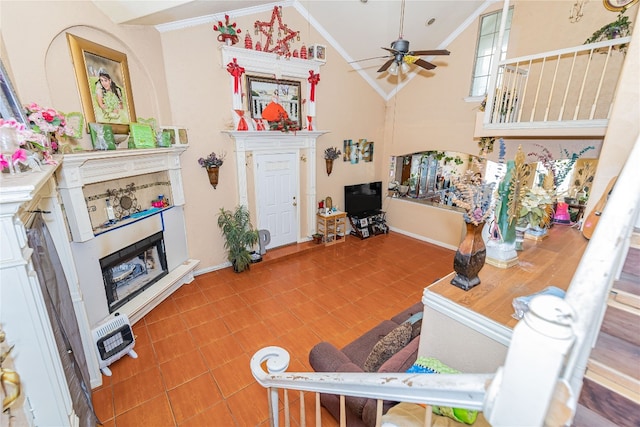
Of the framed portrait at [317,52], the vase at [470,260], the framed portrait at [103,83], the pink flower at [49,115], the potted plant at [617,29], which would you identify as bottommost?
the vase at [470,260]

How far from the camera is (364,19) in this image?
15.2 ft

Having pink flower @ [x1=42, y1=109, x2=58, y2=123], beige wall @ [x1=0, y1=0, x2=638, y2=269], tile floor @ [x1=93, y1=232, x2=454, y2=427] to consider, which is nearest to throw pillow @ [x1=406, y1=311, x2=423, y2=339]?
tile floor @ [x1=93, y1=232, x2=454, y2=427]

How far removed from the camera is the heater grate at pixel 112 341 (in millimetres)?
2658

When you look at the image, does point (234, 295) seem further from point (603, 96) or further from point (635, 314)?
point (603, 96)

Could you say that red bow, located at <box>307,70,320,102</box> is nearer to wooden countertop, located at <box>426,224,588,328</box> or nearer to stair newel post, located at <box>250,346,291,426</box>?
wooden countertop, located at <box>426,224,588,328</box>

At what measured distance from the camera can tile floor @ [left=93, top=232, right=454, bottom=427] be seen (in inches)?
95.9

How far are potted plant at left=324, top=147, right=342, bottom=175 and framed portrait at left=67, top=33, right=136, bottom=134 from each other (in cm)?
335

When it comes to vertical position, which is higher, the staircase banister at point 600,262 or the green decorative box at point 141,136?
the green decorative box at point 141,136

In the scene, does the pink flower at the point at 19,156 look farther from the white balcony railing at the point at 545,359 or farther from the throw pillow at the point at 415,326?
the throw pillow at the point at 415,326

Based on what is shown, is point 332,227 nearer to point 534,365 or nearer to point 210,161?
point 210,161

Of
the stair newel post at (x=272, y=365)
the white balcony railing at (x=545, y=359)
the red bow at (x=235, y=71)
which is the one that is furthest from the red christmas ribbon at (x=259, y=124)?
the white balcony railing at (x=545, y=359)

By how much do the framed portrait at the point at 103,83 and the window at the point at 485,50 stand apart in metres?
5.34

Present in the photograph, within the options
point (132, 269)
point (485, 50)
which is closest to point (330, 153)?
point (485, 50)

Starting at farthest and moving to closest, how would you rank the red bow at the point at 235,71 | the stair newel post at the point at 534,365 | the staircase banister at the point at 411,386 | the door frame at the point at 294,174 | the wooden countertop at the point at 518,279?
1. the door frame at the point at 294,174
2. the red bow at the point at 235,71
3. the wooden countertop at the point at 518,279
4. the staircase banister at the point at 411,386
5. the stair newel post at the point at 534,365
